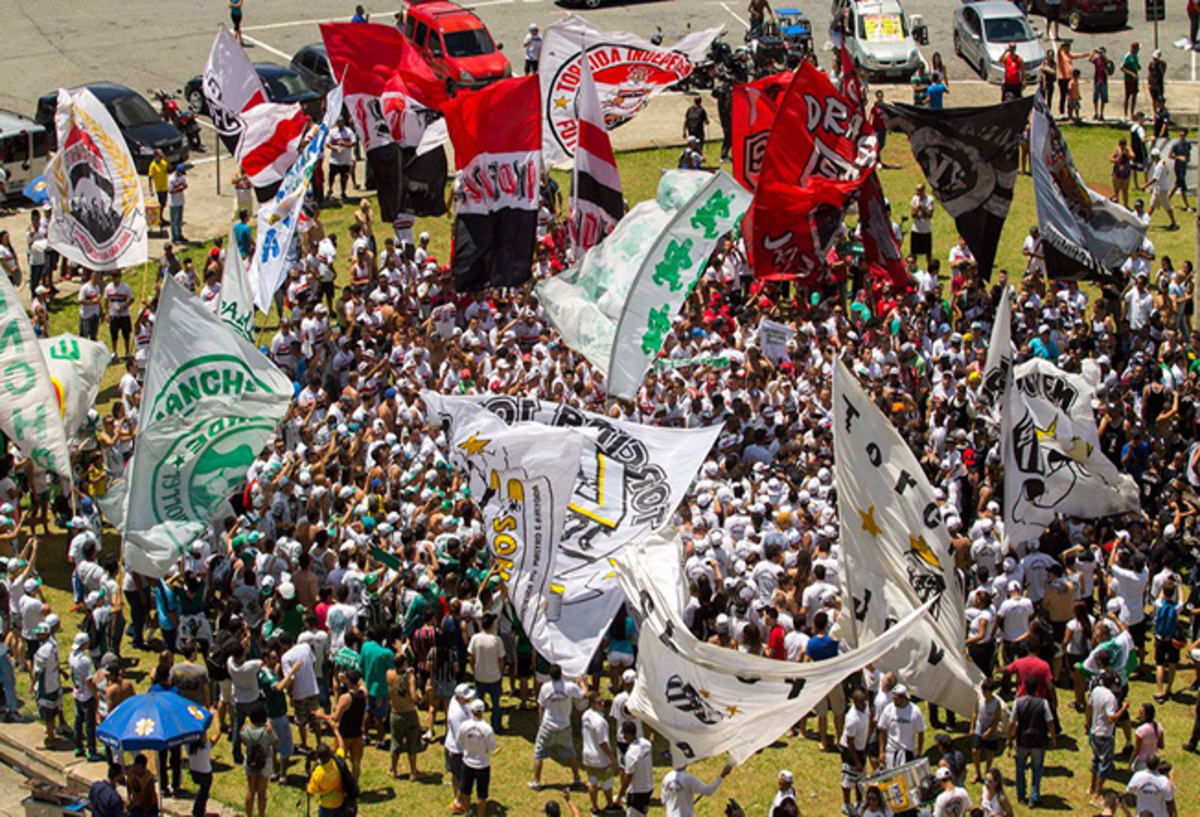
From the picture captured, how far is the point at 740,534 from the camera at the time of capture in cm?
2097

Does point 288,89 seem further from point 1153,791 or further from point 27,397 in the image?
point 1153,791

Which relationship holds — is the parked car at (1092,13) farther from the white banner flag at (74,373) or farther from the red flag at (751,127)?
the white banner flag at (74,373)

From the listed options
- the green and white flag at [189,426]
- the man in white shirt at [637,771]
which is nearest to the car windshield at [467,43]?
the green and white flag at [189,426]

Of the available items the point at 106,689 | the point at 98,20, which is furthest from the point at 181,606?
the point at 98,20

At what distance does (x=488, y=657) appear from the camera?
19.1 metres

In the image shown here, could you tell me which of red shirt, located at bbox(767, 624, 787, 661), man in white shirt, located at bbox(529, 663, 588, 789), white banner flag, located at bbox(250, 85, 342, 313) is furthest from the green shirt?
white banner flag, located at bbox(250, 85, 342, 313)

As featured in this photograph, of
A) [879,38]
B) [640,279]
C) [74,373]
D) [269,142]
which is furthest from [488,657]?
[879,38]

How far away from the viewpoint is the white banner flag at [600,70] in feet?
92.4

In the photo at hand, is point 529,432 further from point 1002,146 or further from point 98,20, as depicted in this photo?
point 98,20

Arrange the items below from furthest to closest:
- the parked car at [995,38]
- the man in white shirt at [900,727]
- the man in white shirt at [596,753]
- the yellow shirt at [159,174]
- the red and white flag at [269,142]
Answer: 1. the parked car at [995,38]
2. the yellow shirt at [159,174]
3. the red and white flag at [269,142]
4. the man in white shirt at [596,753]
5. the man in white shirt at [900,727]

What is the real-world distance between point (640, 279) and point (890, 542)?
532 centimetres

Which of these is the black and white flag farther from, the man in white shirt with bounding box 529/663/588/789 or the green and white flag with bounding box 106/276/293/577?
the green and white flag with bounding box 106/276/293/577

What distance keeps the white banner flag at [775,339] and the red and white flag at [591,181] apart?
2493 mm

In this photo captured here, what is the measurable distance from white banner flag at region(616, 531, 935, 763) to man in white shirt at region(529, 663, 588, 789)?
1.03 metres
